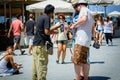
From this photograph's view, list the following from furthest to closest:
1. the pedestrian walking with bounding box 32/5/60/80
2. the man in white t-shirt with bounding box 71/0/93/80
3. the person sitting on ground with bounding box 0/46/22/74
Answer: the person sitting on ground with bounding box 0/46/22/74, the man in white t-shirt with bounding box 71/0/93/80, the pedestrian walking with bounding box 32/5/60/80

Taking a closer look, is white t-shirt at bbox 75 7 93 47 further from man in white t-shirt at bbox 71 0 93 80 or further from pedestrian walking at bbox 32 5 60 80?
pedestrian walking at bbox 32 5 60 80

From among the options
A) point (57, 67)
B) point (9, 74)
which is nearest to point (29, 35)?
point (57, 67)

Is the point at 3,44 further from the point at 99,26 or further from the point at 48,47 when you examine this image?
the point at 48,47

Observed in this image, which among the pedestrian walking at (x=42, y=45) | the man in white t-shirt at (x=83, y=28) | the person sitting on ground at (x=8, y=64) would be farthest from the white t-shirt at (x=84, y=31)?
the person sitting on ground at (x=8, y=64)

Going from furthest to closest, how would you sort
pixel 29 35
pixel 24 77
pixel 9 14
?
1. pixel 9 14
2. pixel 29 35
3. pixel 24 77

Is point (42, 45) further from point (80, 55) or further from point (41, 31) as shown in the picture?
point (80, 55)

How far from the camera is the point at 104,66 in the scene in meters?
12.8

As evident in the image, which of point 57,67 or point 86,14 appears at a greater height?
point 86,14

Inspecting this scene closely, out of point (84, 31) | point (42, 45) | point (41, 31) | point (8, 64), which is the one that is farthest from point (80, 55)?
point (8, 64)

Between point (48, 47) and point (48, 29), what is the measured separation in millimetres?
Result: 387

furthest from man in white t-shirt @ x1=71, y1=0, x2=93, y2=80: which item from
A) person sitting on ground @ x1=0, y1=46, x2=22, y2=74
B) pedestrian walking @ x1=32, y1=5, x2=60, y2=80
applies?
person sitting on ground @ x1=0, y1=46, x2=22, y2=74

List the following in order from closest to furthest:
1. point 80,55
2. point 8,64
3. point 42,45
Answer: point 42,45, point 80,55, point 8,64

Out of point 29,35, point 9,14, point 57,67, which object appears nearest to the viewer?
point 57,67

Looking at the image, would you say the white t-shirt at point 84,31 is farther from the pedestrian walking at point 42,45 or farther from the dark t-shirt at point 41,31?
the dark t-shirt at point 41,31
